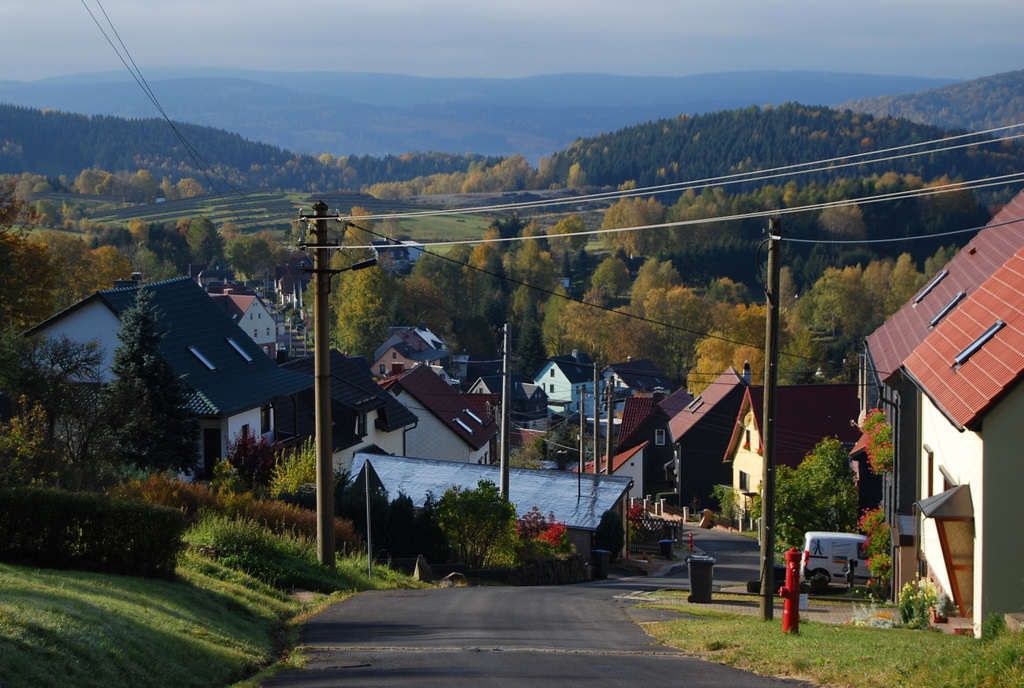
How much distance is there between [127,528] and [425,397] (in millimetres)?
39566

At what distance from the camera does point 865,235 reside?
16962cm

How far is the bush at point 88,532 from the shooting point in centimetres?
1182

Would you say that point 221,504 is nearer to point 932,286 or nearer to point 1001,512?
point 1001,512

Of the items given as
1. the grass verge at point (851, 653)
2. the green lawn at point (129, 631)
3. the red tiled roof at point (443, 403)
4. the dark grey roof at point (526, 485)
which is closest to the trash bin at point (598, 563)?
the dark grey roof at point (526, 485)

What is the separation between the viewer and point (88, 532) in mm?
12133

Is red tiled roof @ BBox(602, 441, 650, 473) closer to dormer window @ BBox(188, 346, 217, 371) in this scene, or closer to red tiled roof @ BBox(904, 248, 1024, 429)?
dormer window @ BBox(188, 346, 217, 371)

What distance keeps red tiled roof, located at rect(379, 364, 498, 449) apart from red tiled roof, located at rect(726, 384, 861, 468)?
1336cm

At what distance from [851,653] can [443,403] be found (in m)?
43.3

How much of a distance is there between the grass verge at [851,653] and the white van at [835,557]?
15962 mm

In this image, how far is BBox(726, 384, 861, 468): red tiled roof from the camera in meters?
48.9

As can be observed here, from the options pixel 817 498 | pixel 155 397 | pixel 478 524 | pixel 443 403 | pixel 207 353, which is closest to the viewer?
pixel 478 524

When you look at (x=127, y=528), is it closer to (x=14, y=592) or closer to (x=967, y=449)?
(x=14, y=592)

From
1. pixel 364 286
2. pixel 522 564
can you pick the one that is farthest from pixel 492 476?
pixel 364 286

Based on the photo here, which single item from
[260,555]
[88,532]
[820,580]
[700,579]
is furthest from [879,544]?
[88,532]
